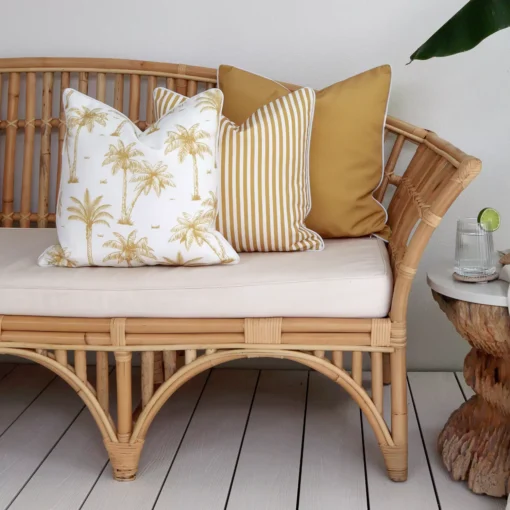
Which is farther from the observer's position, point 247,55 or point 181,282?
point 247,55

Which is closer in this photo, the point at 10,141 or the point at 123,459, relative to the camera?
the point at 123,459

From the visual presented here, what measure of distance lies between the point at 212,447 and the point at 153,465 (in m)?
0.16

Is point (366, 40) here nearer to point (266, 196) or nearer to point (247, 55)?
point (247, 55)

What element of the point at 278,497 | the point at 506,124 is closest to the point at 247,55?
the point at 506,124

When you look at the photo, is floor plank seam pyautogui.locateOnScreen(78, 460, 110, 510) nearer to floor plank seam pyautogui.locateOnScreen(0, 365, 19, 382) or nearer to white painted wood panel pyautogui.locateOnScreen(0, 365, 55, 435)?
white painted wood panel pyautogui.locateOnScreen(0, 365, 55, 435)

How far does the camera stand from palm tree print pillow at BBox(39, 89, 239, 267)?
1857mm

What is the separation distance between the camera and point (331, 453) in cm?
198

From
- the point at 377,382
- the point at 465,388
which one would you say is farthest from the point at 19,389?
the point at 465,388

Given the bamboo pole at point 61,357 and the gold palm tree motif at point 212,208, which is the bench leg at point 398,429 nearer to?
the gold palm tree motif at point 212,208

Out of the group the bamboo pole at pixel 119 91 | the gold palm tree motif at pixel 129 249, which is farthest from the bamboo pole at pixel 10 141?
the gold palm tree motif at pixel 129 249

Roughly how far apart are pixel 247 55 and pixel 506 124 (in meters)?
0.77

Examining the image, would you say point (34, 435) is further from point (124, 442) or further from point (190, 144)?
point (190, 144)

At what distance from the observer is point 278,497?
5.85 feet

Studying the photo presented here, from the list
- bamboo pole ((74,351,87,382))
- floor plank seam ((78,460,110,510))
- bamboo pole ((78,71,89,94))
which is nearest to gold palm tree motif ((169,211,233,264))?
bamboo pole ((74,351,87,382))
